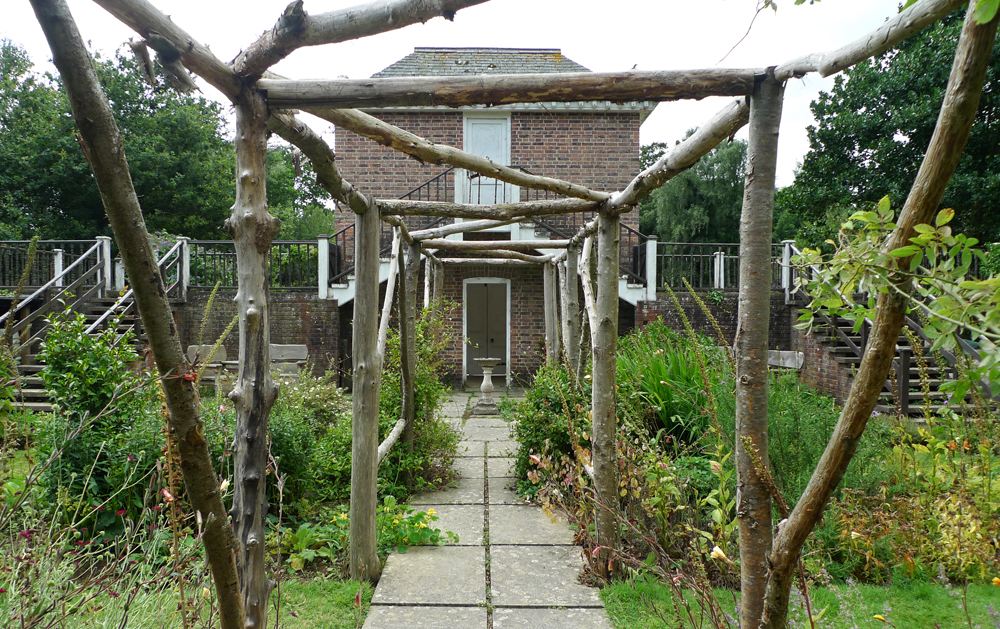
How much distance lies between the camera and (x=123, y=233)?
85cm

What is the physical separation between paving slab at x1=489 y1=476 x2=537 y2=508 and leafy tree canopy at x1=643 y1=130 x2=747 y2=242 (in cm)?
1896

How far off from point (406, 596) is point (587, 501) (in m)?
1.30

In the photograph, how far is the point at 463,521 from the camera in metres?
4.49

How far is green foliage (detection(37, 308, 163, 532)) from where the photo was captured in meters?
3.74

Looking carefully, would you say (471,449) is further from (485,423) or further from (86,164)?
(86,164)

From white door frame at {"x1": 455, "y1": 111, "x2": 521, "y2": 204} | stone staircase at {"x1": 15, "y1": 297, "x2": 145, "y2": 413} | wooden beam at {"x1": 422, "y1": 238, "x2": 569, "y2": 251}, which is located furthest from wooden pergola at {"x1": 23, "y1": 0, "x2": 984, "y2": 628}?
white door frame at {"x1": 455, "y1": 111, "x2": 521, "y2": 204}

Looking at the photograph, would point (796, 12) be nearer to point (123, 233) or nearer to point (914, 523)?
point (123, 233)

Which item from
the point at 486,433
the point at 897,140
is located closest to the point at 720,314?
the point at 486,433

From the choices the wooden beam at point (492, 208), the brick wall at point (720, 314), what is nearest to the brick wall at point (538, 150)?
Answer: the brick wall at point (720, 314)

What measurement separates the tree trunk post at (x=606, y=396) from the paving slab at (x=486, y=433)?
3.95 metres

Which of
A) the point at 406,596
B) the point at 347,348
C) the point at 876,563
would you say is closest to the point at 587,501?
the point at 406,596

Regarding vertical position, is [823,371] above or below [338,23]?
below

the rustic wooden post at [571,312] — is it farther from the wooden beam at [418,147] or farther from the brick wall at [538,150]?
the brick wall at [538,150]

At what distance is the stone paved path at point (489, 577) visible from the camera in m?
3.05
